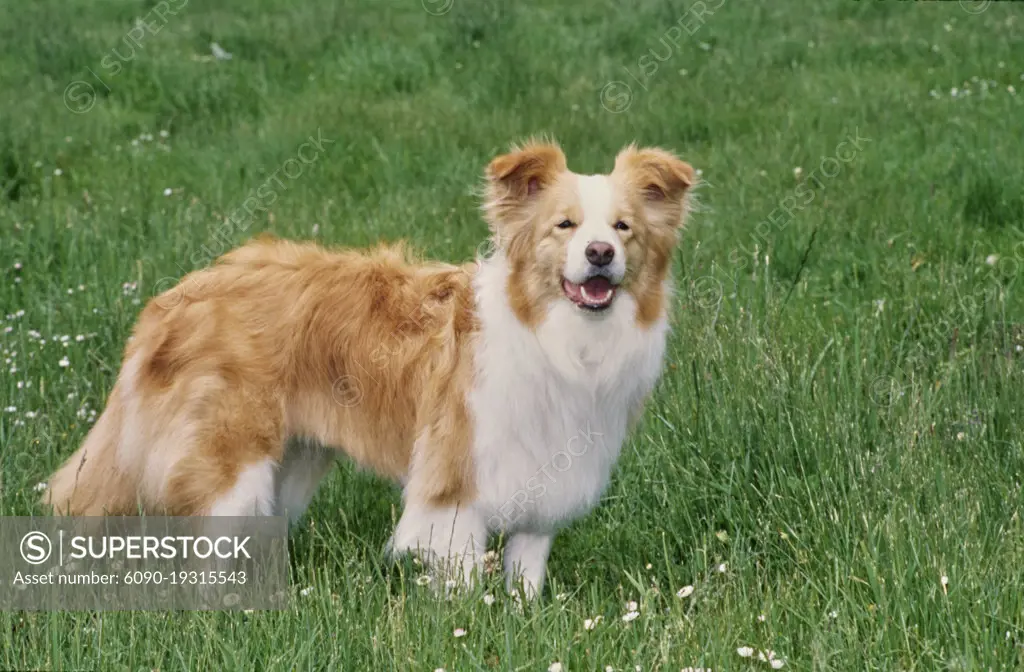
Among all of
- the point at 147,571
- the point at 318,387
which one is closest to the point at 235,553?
the point at 147,571

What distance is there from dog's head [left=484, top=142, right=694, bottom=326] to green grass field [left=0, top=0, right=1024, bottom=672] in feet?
2.37

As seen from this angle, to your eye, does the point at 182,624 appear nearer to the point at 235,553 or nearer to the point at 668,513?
the point at 235,553

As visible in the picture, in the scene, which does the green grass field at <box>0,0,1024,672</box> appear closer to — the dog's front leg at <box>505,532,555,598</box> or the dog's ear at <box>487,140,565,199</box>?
the dog's front leg at <box>505,532,555,598</box>

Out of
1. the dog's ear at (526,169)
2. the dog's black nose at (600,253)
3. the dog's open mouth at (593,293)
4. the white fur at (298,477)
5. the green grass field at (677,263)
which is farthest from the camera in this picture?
the white fur at (298,477)

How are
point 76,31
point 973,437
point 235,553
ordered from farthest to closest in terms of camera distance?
point 76,31
point 973,437
point 235,553

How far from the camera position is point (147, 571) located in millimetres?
3977

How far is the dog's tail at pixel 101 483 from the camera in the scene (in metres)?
4.31

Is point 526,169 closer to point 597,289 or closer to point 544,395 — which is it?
point 597,289

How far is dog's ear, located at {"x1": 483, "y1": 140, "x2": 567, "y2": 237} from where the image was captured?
13.3 ft

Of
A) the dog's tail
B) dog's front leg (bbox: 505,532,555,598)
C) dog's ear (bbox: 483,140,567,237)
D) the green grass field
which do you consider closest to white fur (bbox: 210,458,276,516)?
the green grass field

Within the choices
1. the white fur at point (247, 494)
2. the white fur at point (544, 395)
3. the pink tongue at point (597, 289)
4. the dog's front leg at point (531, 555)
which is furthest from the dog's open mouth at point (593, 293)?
the white fur at point (247, 494)

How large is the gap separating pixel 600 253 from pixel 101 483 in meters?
1.96

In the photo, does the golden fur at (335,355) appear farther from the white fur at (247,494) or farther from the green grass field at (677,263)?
the green grass field at (677,263)

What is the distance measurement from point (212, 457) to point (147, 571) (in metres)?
0.42
